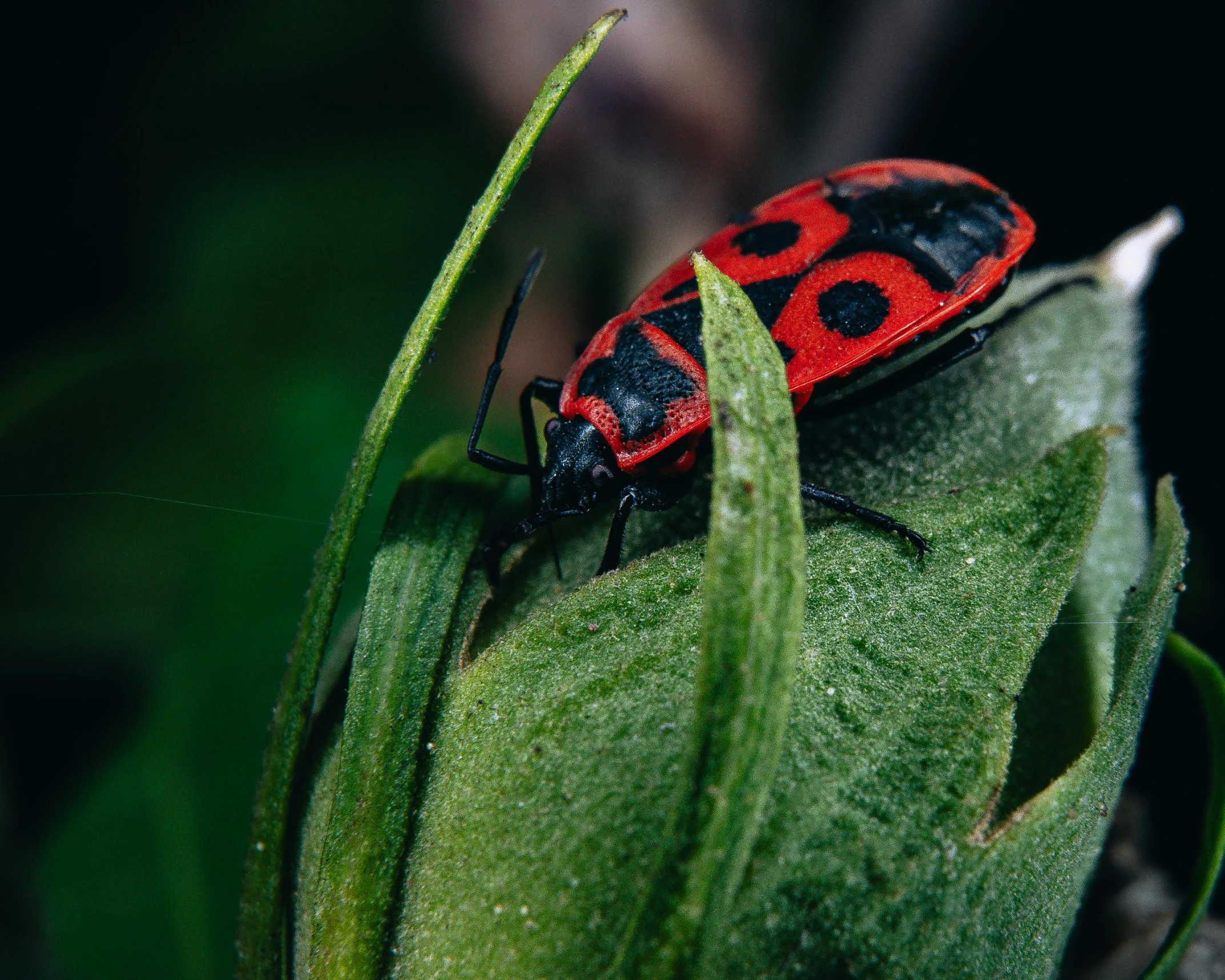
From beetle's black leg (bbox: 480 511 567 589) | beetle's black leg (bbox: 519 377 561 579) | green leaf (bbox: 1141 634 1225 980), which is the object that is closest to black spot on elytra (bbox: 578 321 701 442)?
beetle's black leg (bbox: 519 377 561 579)

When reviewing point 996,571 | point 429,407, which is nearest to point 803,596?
point 996,571

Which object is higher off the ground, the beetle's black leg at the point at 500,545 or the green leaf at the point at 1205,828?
the beetle's black leg at the point at 500,545

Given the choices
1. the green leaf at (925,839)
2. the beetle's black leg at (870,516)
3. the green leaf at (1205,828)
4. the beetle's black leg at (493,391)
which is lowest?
the green leaf at (1205,828)

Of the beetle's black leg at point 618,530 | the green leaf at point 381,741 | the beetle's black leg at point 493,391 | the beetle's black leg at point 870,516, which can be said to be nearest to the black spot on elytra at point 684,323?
the beetle's black leg at point 493,391

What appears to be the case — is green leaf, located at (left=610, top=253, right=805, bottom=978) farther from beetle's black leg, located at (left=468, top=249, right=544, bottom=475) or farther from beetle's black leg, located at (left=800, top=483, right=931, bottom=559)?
beetle's black leg, located at (left=468, top=249, right=544, bottom=475)

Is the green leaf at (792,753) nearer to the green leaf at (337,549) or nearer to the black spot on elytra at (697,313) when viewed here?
the green leaf at (337,549)

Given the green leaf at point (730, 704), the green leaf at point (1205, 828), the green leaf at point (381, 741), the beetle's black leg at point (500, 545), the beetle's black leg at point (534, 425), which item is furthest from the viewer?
the beetle's black leg at point (534, 425)

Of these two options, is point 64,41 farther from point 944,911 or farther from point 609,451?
point 944,911
